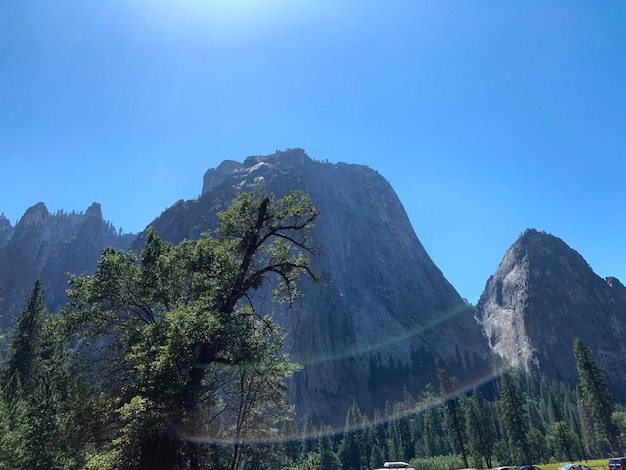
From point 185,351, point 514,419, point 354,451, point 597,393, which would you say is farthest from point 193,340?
point 354,451

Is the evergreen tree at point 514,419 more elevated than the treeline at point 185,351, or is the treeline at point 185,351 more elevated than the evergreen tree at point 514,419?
the treeline at point 185,351

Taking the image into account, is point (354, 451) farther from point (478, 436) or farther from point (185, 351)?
point (185, 351)

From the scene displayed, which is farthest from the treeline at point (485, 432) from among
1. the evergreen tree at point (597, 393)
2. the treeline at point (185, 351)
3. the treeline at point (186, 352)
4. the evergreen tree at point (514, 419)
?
the treeline at point (185, 351)

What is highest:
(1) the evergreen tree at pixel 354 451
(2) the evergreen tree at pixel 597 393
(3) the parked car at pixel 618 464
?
(2) the evergreen tree at pixel 597 393

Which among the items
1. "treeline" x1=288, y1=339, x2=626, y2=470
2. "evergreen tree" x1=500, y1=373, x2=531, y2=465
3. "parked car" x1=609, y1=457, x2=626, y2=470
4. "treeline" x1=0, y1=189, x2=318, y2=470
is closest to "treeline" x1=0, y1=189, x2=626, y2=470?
"treeline" x1=0, y1=189, x2=318, y2=470

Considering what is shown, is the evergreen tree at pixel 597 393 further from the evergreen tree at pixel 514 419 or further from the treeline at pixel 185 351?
the treeline at pixel 185 351

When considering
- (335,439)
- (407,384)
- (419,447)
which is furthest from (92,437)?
(407,384)

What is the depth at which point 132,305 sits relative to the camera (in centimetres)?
1678

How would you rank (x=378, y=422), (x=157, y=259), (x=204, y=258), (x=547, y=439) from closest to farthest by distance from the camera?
(x=204, y=258) < (x=157, y=259) < (x=547, y=439) < (x=378, y=422)

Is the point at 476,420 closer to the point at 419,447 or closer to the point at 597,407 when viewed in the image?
the point at 597,407

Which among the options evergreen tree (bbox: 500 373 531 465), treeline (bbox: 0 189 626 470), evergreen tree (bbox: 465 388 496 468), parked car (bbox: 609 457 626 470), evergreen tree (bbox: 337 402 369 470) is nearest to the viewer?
treeline (bbox: 0 189 626 470)

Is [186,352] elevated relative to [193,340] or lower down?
lower down

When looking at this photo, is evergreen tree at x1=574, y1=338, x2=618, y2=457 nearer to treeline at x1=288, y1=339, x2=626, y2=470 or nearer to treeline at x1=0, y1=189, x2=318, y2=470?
treeline at x1=288, y1=339, x2=626, y2=470

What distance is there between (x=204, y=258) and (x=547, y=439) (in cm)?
13646
